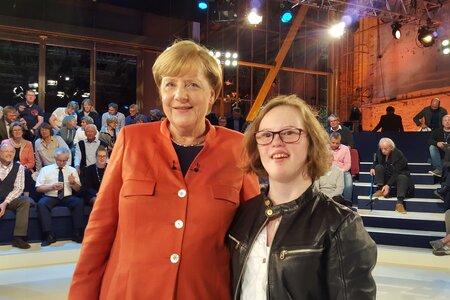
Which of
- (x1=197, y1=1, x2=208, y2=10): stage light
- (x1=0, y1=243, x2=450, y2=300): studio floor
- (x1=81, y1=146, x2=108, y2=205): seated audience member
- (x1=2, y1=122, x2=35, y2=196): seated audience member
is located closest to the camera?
(x1=0, y1=243, x2=450, y2=300): studio floor

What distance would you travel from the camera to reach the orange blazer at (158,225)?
127cm

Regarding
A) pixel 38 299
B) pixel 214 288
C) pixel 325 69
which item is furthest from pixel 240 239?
pixel 325 69

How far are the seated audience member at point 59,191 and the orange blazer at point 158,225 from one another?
4464mm

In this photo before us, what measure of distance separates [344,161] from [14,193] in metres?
5.11

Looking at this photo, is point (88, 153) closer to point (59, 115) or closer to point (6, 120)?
point (6, 120)

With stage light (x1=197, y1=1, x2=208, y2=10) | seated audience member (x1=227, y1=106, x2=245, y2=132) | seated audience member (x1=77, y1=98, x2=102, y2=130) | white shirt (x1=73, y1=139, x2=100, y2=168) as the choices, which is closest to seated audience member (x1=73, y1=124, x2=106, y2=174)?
white shirt (x1=73, y1=139, x2=100, y2=168)

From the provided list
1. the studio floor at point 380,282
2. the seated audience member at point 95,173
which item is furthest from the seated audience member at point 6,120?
the studio floor at point 380,282

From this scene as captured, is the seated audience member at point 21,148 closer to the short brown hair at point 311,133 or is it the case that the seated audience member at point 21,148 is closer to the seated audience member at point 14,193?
the seated audience member at point 14,193

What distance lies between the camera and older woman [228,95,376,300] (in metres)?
1.08

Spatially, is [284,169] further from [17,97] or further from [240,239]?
[17,97]

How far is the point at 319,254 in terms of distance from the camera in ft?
3.61

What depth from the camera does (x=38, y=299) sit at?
12.6ft

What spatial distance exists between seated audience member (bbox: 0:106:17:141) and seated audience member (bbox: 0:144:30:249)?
57.1 inches

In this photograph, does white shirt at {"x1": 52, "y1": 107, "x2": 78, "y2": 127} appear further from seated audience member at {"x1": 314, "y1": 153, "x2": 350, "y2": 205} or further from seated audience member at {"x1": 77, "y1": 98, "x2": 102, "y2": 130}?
seated audience member at {"x1": 314, "y1": 153, "x2": 350, "y2": 205}
